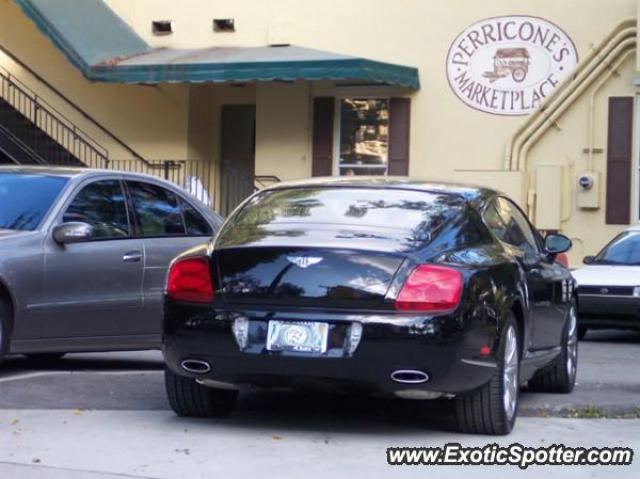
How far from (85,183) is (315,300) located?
3.27m

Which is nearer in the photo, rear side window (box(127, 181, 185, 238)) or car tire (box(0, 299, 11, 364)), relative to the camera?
car tire (box(0, 299, 11, 364))

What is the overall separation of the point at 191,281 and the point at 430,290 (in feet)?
4.49

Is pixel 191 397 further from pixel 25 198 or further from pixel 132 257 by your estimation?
pixel 25 198

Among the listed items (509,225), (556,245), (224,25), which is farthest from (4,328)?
(224,25)

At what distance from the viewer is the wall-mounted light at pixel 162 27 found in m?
21.4

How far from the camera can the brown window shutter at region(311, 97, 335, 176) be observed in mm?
20547

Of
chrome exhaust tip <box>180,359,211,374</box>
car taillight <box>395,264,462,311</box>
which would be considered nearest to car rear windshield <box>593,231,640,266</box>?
car taillight <box>395,264,462,311</box>

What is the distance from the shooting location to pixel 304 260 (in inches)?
258

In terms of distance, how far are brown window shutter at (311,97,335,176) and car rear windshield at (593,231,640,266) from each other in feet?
20.7

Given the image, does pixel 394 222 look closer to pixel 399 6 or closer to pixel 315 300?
pixel 315 300

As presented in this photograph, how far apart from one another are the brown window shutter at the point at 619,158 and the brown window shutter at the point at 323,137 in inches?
184

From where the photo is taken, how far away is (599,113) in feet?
62.5

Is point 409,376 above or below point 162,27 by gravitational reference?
below

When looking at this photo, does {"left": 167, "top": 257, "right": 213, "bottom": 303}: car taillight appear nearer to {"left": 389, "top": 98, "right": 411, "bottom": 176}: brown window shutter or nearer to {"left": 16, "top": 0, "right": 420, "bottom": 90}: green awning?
{"left": 16, "top": 0, "right": 420, "bottom": 90}: green awning
